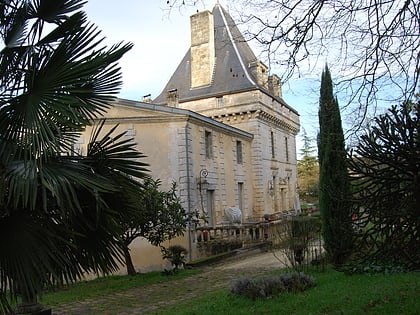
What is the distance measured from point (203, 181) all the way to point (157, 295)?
958cm

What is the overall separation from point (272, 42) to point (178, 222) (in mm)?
7749

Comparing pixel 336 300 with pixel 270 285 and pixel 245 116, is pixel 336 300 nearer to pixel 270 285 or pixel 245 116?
pixel 270 285

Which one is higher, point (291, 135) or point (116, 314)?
point (291, 135)

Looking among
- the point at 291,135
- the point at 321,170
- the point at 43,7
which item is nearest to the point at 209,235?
the point at 321,170

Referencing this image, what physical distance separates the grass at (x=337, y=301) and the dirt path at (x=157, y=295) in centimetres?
82

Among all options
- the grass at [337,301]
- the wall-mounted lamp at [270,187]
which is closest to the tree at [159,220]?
the grass at [337,301]

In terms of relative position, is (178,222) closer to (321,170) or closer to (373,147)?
(321,170)

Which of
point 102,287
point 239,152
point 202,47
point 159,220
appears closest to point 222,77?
point 202,47

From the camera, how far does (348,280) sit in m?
8.37

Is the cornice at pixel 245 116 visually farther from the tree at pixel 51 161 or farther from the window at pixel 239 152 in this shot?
the tree at pixel 51 161

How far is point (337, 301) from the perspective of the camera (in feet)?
21.6

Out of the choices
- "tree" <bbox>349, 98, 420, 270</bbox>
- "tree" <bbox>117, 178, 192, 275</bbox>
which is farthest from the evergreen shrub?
"tree" <bbox>117, 178, 192, 275</bbox>

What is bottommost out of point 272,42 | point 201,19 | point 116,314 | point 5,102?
point 116,314

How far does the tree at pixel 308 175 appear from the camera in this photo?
152ft
